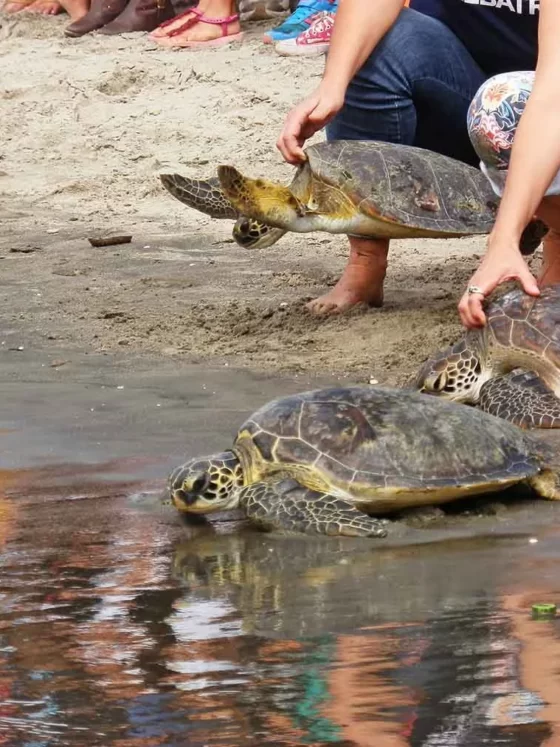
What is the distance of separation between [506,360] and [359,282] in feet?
3.63

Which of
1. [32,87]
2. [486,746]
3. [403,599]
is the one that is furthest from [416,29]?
[32,87]

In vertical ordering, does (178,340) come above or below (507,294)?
below

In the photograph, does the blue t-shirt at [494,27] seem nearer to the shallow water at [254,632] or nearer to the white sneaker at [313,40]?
the shallow water at [254,632]

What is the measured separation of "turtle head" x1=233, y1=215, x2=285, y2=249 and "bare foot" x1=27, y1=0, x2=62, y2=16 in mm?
5971

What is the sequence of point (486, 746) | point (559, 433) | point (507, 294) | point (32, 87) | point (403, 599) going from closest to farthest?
point (486, 746)
point (403, 599)
point (559, 433)
point (507, 294)
point (32, 87)

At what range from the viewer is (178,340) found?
520 cm

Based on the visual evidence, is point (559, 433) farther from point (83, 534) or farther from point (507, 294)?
point (83, 534)

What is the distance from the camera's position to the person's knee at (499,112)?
181 inches

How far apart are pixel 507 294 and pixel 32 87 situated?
5.80 m

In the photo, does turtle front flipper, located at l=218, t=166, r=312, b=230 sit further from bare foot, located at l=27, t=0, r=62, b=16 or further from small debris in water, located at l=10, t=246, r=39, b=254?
bare foot, located at l=27, t=0, r=62, b=16

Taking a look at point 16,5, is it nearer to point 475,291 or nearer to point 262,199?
point 262,199

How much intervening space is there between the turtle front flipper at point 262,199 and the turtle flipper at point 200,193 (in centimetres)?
38

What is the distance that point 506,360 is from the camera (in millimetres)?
4359

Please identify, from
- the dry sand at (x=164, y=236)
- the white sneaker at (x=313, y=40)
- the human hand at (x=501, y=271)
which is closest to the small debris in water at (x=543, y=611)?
the human hand at (x=501, y=271)
